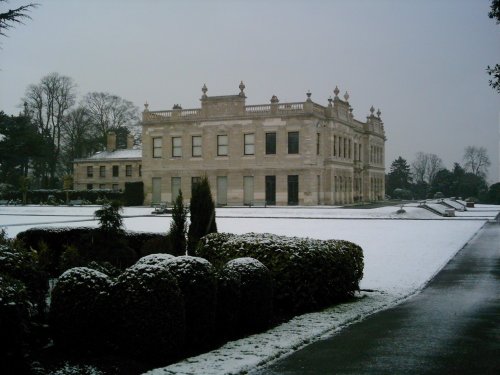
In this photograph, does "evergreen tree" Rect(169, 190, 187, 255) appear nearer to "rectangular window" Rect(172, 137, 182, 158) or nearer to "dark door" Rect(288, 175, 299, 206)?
"dark door" Rect(288, 175, 299, 206)

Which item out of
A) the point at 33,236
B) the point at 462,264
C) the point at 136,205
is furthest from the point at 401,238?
the point at 136,205

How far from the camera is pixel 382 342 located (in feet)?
25.9

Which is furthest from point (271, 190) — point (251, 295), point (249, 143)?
point (251, 295)

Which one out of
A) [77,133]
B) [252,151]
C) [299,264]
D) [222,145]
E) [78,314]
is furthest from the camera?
[77,133]

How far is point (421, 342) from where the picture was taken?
782cm

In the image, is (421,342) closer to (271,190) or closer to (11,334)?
(11,334)

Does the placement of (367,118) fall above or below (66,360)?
above

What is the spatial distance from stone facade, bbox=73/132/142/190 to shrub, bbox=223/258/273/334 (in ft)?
209

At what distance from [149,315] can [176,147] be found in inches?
2170

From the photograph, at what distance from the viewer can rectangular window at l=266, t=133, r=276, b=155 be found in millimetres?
56875

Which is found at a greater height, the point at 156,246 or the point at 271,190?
the point at 271,190

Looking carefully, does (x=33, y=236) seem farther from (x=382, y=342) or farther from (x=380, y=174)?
(x=380, y=174)

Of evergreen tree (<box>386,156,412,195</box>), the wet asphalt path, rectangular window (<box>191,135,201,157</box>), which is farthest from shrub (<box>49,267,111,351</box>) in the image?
evergreen tree (<box>386,156,412,195</box>)

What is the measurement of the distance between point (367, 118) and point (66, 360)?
7246 centimetres
